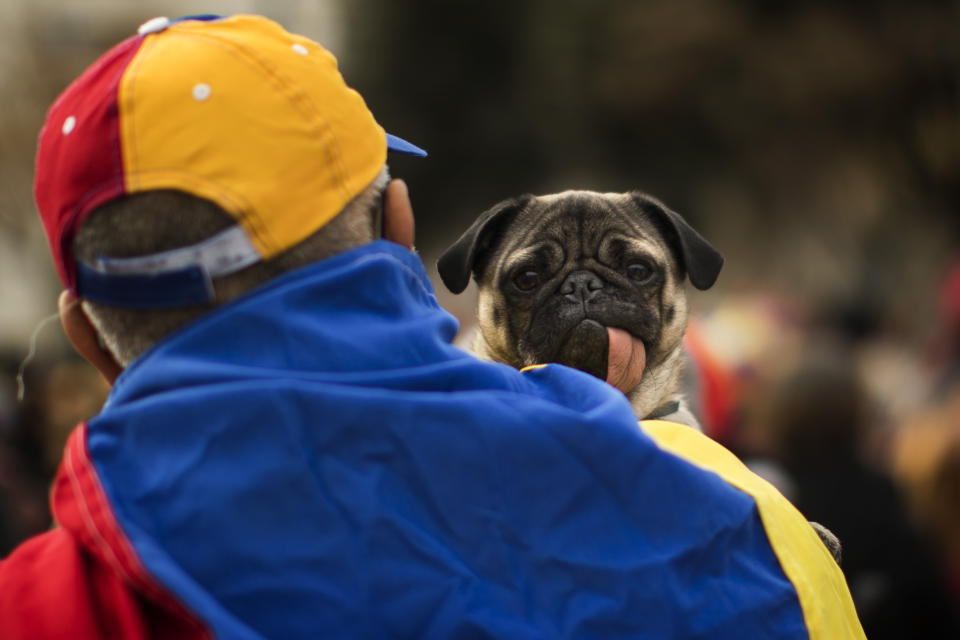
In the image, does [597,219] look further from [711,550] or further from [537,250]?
[711,550]

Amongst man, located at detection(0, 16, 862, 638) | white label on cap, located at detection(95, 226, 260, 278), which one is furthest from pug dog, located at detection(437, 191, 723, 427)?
white label on cap, located at detection(95, 226, 260, 278)

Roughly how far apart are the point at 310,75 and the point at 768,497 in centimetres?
130

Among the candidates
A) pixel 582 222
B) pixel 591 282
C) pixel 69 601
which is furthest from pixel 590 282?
pixel 69 601

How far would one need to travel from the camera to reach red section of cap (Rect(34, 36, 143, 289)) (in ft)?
6.16

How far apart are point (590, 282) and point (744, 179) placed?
2534 cm

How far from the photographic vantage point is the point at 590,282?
3.70 metres

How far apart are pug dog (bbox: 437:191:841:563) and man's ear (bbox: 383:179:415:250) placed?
1.37 meters

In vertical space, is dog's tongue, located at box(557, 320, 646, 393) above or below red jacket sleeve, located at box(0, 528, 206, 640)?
below

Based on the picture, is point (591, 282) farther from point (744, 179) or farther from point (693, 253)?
point (744, 179)

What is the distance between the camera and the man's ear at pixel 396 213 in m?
2.19

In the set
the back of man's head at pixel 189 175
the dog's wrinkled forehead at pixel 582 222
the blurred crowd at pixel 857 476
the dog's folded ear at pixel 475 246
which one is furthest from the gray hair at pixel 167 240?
the blurred crowd at pixel 857 476

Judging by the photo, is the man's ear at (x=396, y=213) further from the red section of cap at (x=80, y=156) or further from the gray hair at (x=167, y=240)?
the red section of cap at (x=80, y=156)

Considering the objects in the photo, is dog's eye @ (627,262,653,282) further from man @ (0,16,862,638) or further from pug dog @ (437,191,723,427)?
man @ (0,16,862,638)

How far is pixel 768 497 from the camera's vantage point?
6.77 ft
